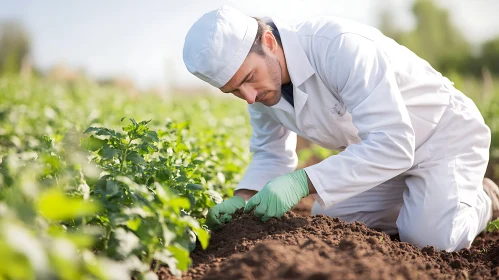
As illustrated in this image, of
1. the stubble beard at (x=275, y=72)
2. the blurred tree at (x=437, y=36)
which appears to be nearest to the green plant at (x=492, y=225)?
the stubble beard at (x=275, y=72)

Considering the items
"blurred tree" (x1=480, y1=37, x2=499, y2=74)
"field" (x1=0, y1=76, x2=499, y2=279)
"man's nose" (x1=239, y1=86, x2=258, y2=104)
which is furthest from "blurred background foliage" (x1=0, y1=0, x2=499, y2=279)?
"blurred tree" (x1=480, y1=37, x2=499, y2=74)

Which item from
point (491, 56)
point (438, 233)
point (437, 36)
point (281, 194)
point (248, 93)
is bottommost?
point (491, 56)

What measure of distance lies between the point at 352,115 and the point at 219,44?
2.34 feet

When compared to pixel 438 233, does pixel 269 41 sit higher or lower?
higher

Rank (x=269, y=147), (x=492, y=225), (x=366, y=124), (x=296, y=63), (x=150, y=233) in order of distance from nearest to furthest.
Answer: (x=150, y=233), (x=366, y=124), (x=296, y=63), (x=492, y=225), (x=269, y=147)

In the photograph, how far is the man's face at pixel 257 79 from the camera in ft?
8.89

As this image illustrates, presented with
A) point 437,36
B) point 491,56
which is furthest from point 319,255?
point 437,36

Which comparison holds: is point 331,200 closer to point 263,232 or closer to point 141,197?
point 263,232

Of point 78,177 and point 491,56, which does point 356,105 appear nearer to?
point 78,177

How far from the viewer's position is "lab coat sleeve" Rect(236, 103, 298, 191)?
134 inches

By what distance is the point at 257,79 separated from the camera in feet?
8.98

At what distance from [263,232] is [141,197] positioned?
0.68 meters

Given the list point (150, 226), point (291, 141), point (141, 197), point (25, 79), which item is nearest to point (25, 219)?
point (150, 226)

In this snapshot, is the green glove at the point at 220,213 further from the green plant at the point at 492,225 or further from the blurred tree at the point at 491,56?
the blurred tree at the point at 491,56
